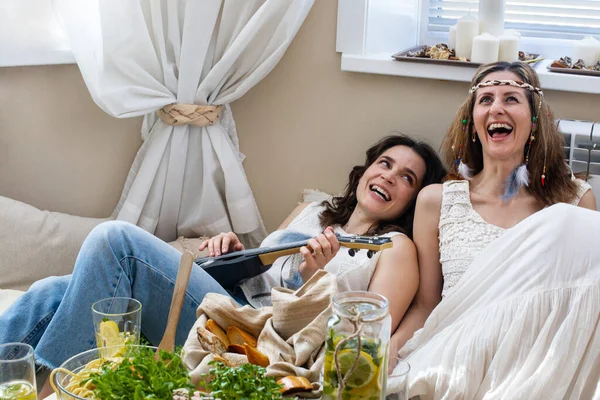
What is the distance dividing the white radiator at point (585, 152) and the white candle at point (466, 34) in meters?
0.43

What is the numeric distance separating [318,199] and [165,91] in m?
0.63

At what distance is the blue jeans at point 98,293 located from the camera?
5.37ft

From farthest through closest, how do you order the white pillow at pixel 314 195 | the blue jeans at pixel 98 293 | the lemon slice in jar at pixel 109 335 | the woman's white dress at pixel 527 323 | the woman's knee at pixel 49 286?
the white pillow at pixel 314 195
the woman's knee at pixel 49 286
the blue jeans at pixel 98 293
the woman's white dress at pixel 527 323
the lemon slice in jar at pixel 109 335

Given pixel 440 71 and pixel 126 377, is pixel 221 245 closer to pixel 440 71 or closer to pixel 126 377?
pixel 440 71

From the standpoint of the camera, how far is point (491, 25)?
240 cm

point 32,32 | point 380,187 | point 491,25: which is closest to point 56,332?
point 380,187

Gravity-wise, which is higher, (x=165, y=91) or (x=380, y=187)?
(x=165, y=91)

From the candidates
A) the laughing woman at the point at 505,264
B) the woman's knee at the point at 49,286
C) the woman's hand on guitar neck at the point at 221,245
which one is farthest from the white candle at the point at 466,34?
the woman's knee at the point at 49,286

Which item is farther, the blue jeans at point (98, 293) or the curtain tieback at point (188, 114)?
the curtain tieback at point (188, 114)

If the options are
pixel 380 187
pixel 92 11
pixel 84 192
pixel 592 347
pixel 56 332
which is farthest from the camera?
pixel 84 192

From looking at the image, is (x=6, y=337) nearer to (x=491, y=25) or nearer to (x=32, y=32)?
(x=32, y=32)

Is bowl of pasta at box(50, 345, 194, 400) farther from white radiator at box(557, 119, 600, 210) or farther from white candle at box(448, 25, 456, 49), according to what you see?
white candle at box(448, 25, 456, 49)

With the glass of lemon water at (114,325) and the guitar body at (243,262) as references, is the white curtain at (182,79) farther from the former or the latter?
the glass of lemon water at (114,325)

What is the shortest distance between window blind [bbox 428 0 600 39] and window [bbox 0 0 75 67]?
1.37m
